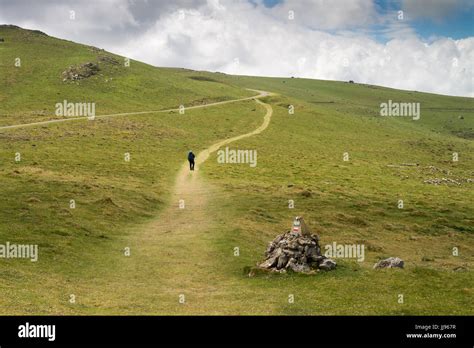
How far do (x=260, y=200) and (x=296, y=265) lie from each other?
19.7 m

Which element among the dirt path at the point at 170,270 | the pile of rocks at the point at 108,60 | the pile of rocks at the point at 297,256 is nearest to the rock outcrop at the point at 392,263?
the pile of rocks at the point at 297,256

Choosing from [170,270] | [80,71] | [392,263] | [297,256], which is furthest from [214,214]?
[80,71]

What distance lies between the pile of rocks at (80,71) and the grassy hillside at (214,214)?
13156 mm

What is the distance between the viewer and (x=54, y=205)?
124 ft

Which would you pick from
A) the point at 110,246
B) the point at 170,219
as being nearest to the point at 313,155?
the point at 170,219

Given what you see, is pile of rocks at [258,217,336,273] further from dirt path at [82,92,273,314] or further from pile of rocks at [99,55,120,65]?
pile of rocks at [99,55,120,65]

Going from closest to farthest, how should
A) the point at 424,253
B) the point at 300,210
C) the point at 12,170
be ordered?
the point at 424,253 < the point at 300,210 < the point at 12,170

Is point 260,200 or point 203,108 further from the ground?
point 203,108

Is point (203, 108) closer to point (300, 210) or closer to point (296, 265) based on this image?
point (300, 210)

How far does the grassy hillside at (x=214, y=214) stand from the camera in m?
22.6

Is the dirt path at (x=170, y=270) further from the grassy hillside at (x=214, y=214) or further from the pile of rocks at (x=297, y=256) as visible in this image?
the pile of rocks at (x=297, y=256)

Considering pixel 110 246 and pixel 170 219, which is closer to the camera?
pixel 110 246

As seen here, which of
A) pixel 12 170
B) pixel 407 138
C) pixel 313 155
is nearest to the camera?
pixel 12 170

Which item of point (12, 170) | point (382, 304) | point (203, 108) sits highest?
point (203, 108)
